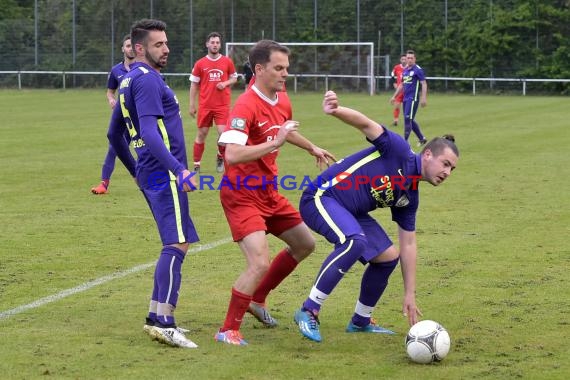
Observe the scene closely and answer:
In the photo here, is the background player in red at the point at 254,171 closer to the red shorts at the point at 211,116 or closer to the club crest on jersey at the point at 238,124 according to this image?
the club crest on jersey at the point at 238,124

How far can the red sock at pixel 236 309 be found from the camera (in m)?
6.49

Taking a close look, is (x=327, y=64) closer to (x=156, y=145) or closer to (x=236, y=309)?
(x=236, y=309)

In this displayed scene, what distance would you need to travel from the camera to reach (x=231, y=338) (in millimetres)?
6469

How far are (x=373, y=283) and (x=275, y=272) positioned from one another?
2.40ft

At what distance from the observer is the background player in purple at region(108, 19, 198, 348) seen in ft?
20.9

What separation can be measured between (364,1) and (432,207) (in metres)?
38.5

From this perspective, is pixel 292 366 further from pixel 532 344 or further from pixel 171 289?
pixel 532 344

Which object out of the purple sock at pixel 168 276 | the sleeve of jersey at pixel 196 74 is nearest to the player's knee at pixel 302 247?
the purple sock at pixel 168 276

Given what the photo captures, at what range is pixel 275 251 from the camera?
9.85 metres

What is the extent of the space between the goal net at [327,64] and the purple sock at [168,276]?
37774 mm

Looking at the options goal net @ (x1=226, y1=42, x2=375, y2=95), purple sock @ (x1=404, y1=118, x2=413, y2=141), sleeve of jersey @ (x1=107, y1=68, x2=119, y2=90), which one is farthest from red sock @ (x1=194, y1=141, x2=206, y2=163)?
goal net @ (x1=226, y1=42, x2=375, y2=95)

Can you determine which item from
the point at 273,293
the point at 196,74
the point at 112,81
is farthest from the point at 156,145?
the point at 196,74

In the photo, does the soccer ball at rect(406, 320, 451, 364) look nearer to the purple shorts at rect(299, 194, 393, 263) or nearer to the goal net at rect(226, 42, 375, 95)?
the purple shorts at rect(299, 194, 393, 263)

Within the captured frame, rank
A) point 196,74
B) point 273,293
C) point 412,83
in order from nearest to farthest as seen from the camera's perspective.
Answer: point 273,293 < point 196,74 < point 412,83
